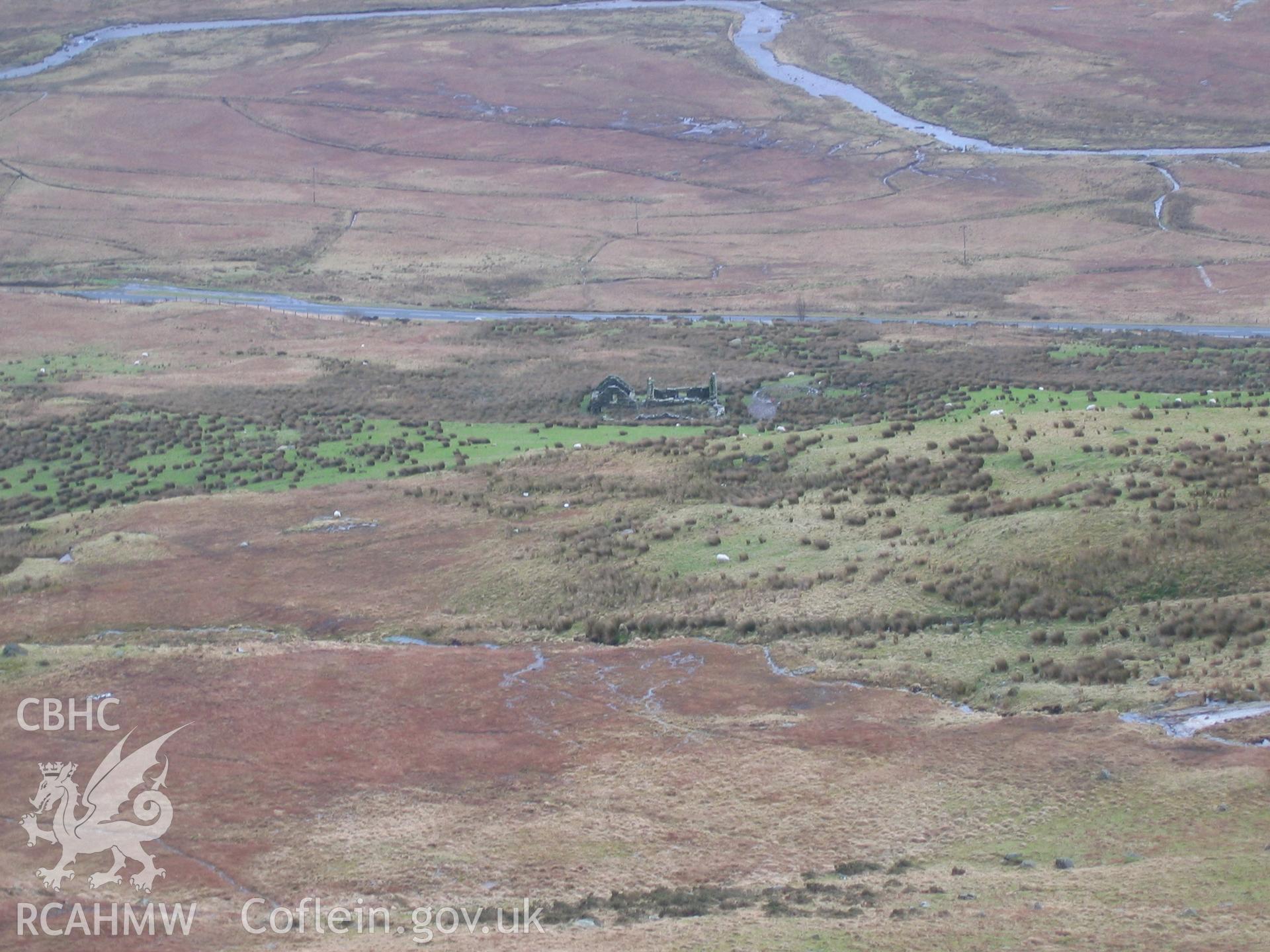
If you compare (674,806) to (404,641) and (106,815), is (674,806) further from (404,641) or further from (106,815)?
(404,641)

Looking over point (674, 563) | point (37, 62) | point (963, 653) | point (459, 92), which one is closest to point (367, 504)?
point (674, 563)

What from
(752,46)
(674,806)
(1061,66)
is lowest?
(674,806)

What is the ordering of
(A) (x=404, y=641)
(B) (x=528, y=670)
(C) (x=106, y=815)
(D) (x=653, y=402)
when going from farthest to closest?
(D) (x=653, y=402) < (A) (x=404, y=641) < (B) (x=528, y=670) < (C) (x=106, y=815)

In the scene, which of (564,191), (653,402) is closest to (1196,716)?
(653,402)

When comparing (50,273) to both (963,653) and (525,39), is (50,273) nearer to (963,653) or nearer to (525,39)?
(525,39)

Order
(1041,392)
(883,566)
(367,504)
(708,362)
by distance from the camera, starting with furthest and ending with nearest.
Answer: (708,362) < (1041,392) < (367,504) < (883,566)

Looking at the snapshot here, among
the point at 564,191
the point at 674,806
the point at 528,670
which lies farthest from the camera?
the point at 564,191

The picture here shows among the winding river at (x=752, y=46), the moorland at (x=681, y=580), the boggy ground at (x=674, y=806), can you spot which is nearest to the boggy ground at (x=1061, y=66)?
the winding river at (x=752, y=46)
